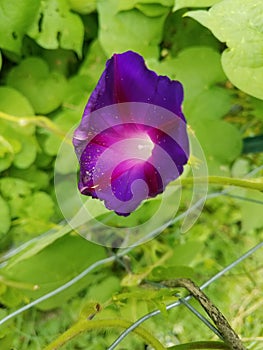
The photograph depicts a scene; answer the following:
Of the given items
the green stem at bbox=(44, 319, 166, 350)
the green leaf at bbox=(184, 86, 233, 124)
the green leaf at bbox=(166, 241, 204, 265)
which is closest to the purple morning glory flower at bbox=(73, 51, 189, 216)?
the green stem at bbox=(44, 319, 166, 350)

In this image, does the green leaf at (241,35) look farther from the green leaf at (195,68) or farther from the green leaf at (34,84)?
the green leaf at (34,84)

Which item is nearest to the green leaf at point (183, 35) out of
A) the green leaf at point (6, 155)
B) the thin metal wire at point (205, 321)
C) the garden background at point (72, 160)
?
the garden background at point (72, 160)

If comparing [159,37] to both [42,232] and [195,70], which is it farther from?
[42,232]

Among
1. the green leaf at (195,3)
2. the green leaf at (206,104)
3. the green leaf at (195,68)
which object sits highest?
the green leaf at (195,3)

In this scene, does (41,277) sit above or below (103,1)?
below

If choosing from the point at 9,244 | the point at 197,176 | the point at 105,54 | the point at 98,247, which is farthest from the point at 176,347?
the point at 105,54

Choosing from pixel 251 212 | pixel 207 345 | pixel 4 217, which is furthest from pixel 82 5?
pixel 207 345
